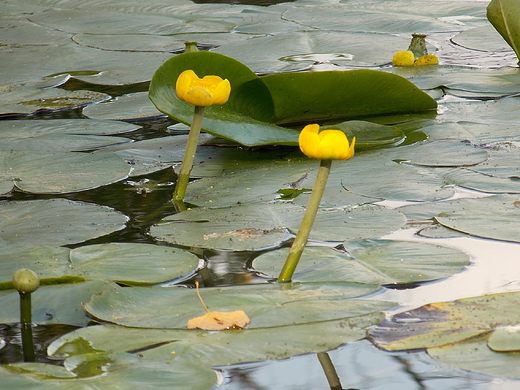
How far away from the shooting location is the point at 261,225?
4.57 ft

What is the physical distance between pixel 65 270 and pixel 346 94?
43.9 inches

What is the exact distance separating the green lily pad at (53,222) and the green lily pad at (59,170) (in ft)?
0.43

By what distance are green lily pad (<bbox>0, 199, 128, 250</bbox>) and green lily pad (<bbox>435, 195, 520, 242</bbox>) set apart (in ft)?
2.04

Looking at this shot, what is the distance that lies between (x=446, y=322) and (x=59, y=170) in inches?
42.0

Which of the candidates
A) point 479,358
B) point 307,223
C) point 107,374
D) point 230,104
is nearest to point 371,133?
point 230,104

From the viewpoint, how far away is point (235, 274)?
1203mm

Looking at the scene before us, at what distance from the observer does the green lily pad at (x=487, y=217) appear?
131 centimetres

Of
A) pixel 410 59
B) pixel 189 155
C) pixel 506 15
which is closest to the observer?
pixel 189 155

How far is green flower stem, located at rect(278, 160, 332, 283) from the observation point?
1.06 m

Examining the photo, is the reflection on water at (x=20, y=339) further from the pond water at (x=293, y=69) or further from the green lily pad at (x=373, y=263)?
the green lily pad at (x=373, y=263)

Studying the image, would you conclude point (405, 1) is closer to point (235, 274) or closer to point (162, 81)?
point (162, 81)

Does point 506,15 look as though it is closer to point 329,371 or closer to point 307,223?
point 307,223

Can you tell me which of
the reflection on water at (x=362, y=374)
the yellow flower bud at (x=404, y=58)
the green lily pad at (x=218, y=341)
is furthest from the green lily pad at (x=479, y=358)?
the yellow flower bud at (x=404, y=58)

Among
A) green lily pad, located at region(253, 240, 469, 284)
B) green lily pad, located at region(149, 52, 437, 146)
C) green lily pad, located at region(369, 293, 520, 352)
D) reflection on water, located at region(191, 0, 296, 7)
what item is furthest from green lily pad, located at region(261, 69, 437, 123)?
reflection on water, located at region(191, 0, 296, 7)
